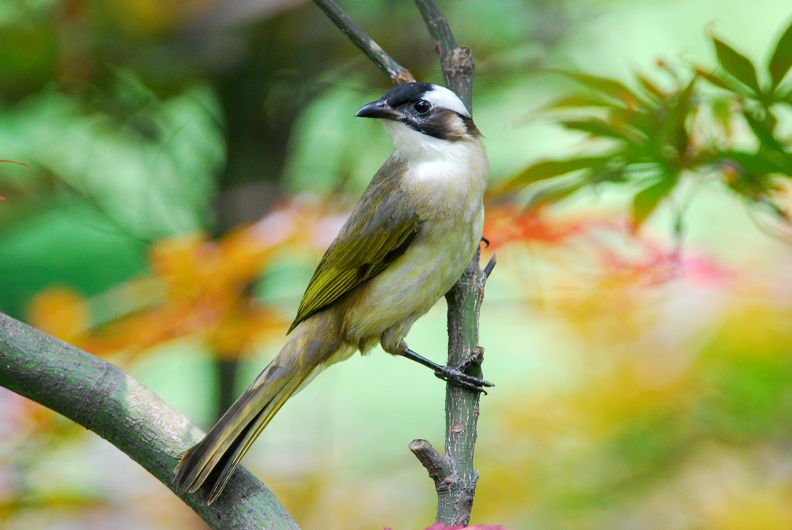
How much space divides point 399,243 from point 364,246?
11cm

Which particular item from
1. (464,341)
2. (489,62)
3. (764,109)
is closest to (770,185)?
(764,109)

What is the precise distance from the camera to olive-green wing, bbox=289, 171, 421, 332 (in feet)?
9.61

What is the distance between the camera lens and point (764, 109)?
7.25 ft

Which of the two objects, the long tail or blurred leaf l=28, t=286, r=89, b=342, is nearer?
the long tail

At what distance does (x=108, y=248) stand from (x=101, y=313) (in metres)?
0.76

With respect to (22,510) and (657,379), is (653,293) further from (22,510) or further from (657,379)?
(22,510)

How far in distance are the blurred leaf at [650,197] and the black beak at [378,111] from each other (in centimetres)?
77

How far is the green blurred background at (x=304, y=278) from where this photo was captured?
3.04 metres

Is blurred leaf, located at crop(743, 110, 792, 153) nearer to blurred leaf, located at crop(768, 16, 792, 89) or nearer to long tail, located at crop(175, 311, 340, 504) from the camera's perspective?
blurred leaf, located at crop(768, 16, 792, 89)

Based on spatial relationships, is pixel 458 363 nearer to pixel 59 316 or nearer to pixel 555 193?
pixel 555 193

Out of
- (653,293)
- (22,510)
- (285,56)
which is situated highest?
(285,56)

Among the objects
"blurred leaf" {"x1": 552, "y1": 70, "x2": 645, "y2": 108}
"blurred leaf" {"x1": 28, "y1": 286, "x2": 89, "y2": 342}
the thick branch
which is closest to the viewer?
the thick branch

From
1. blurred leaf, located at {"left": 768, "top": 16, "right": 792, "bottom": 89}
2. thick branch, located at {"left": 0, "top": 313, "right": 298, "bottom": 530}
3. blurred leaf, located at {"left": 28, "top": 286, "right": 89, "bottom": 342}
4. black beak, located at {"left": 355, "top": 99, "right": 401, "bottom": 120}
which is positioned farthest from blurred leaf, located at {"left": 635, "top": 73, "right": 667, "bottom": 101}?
blurred leaf, located at {"left": 28, "top": 286, "right": 89, "bottom": 342}

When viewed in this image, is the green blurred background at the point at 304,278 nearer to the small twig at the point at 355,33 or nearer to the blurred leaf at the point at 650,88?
the blurred leaf at the point at 650,88
